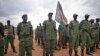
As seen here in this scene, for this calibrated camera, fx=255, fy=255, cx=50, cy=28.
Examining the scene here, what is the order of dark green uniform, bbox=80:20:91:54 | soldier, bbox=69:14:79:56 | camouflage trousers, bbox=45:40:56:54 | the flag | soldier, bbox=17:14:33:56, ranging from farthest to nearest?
the flag
dark green uniform, bbox=80:20:91:54
soldier, bbox=69:14:79:56
camouflage trousers, bbox=45:40:56:54
soldier, bbox=17:14:33:56

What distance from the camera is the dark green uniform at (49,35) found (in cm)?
1200

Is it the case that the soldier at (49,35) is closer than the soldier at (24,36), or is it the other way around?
the soldier at (24,36)

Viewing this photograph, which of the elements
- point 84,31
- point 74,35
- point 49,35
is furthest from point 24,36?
point 84,31

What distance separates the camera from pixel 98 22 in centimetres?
1675

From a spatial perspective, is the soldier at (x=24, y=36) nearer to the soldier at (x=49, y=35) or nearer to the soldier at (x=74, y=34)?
the soldier at (x=49, y=35)

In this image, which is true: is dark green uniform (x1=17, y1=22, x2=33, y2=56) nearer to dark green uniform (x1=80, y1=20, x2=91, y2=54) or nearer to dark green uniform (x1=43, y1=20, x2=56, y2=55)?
dark green uniform (x1=43, y1=20, x2=56, y2=55)

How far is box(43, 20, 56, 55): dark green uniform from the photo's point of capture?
12.0 meters

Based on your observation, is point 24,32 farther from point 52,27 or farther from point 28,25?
point 52,27

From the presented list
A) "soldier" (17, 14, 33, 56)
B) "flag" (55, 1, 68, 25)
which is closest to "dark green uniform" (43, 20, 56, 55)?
"soldier" (17, 14, 33, 56)

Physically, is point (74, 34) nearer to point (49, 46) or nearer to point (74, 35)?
point (74, 35)

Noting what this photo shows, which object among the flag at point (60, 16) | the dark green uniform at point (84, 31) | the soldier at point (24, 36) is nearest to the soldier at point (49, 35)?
the soldier at point (24, 36)

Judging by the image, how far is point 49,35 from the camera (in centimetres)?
1202

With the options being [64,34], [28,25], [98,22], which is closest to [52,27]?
[28,25]

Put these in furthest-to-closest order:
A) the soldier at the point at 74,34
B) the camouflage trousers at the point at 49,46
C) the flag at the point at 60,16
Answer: the flag at the point at 60,16, the soldier at the point at 74,34, the camouflage trousers at the point at 49,46
